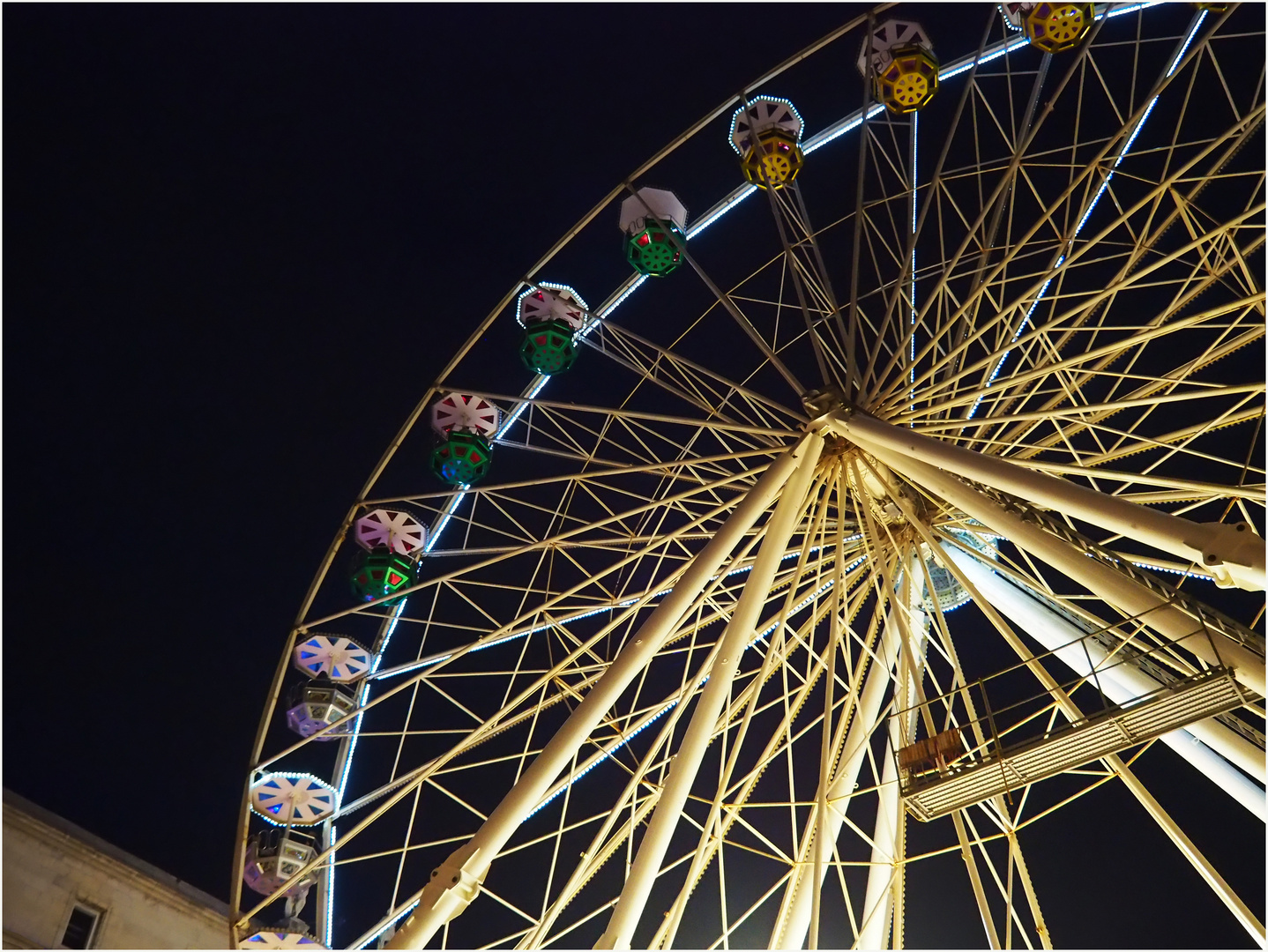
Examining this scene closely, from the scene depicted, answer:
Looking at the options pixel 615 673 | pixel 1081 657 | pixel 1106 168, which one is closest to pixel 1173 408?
pixel 1106 168

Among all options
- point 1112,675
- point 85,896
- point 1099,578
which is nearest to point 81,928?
point 85,896

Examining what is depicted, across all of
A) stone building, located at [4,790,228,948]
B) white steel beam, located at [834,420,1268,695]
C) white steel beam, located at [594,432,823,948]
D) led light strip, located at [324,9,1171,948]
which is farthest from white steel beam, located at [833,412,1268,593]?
stone building, located at [4,790,228,948]

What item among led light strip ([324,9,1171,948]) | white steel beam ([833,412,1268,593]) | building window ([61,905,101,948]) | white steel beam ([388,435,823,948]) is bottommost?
building window ([61,905,101,948])

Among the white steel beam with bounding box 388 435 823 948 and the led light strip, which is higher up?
the led light strip

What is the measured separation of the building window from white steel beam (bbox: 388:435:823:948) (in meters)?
10.9

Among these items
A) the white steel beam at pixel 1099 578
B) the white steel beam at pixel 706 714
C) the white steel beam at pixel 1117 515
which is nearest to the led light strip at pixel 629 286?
the white steel beam at pixel 706 714

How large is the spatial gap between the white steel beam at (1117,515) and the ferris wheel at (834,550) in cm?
3

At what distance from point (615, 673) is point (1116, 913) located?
64.1ft

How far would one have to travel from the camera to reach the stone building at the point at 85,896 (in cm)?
1647

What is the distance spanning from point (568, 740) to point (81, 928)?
11.6 meters

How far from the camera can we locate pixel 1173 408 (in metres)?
26.8

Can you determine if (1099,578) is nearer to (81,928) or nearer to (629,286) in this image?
(629,286)

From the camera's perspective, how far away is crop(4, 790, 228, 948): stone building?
1647cm

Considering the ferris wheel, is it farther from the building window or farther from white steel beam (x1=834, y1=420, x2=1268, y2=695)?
the building window
